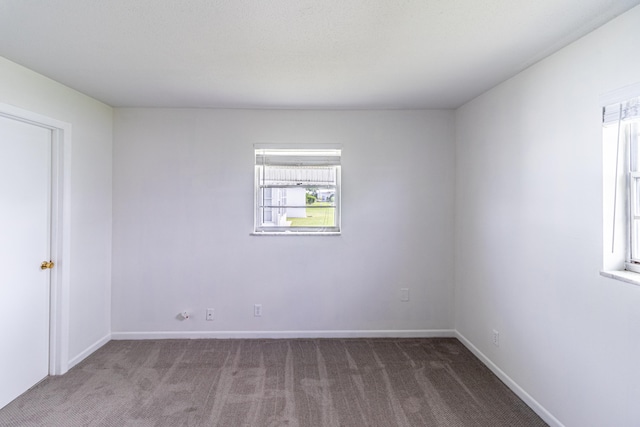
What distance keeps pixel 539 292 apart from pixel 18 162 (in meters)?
3.91

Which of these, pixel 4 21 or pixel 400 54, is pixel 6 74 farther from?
pixel 400 54

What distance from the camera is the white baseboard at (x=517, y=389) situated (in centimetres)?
223

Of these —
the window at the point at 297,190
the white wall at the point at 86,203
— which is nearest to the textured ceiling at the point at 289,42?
the white wall at the point at 86,203

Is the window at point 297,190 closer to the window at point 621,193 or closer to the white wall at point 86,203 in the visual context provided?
the white wall at point 86,203

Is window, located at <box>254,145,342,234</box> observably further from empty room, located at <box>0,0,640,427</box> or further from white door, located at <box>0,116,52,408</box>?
white door, located at <box>0,116,52,408</box>

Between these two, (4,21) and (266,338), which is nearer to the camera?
(4,21)

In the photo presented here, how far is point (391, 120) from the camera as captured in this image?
3.67 meters

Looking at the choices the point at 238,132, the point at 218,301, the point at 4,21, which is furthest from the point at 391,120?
the point at 4,21

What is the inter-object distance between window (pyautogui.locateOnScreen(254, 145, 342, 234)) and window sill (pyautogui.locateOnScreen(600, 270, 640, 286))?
2330 mm

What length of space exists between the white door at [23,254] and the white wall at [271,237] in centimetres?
82

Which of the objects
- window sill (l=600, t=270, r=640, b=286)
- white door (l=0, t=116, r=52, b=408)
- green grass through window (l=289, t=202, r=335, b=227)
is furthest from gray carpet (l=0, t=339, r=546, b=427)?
green grass through window (l=289, t=202, r=335, b=227)

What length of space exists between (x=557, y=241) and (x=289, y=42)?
7.02ft

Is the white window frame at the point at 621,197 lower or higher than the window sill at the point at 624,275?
higher

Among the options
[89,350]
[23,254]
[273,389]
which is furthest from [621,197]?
[89,350]
